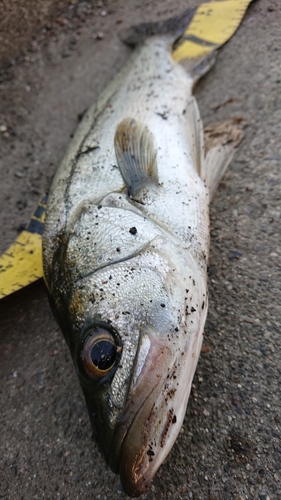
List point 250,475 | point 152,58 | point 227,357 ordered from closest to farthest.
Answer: point 250,475, point 227,357, point 152,58

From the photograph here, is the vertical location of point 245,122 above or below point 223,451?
above

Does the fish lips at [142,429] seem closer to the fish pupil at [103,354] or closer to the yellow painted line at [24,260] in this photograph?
the fish pupil at [103,354]

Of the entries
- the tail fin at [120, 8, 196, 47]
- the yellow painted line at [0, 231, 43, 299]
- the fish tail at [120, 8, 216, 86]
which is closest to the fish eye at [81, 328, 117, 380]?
the yellow painted line at [0, 231, 43, 299]

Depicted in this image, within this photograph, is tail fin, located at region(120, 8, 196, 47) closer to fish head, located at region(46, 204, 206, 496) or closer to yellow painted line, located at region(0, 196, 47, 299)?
yellow painted line, located at region(0, 196, 47, 299)

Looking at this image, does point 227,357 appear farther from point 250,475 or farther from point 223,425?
point 250,475

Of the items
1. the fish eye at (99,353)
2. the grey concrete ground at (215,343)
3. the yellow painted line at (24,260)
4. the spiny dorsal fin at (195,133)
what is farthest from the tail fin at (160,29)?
the fish eye at (99,353)

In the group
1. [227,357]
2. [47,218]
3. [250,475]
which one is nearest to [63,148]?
[47,218]

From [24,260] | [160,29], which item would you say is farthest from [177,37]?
[24,260]
